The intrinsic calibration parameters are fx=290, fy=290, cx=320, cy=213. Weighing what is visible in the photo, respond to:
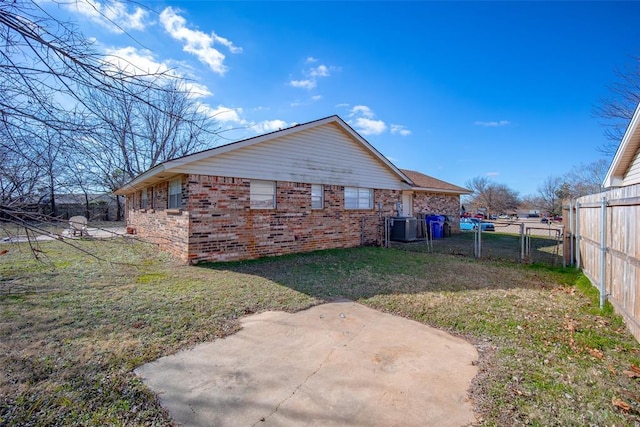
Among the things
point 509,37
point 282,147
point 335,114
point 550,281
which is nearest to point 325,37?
point 335,114

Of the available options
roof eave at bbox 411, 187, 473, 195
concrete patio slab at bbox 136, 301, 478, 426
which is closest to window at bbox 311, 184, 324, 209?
roof eave at bbox 411, 187, 473, 195

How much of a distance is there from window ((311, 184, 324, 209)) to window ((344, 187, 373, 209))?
1196 mm

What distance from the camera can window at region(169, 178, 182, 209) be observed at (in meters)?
8.86

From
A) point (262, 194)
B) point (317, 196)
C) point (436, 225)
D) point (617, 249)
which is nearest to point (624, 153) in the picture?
point (617, 249)

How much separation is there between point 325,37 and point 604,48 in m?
10.0

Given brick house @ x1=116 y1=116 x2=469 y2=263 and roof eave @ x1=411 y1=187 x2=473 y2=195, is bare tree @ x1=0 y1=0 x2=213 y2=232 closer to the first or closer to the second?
brick house @ x1=116 y1=116 x2=469 y2=263

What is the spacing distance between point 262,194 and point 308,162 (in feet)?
6.76

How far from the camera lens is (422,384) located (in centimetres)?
262

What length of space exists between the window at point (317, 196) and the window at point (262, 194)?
158 cm

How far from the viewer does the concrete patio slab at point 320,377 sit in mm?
2197

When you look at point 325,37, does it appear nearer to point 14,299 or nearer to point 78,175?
point 78,175

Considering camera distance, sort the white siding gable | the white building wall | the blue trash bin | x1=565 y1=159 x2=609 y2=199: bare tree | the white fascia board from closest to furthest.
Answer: the white fascia board → the white building wall → the white siding gable → the blue trash bin → x1=565 y1=159 x2=609 y2=199: bare tree

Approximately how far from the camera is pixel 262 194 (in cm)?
906

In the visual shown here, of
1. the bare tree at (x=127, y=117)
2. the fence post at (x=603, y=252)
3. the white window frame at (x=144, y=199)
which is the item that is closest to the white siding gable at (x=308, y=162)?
the bare tree at (x=127, y=117)
